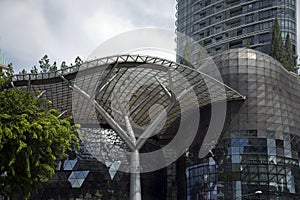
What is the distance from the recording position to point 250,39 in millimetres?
101938

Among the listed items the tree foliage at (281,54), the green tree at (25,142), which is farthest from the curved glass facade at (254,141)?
the green tree at (25,142)

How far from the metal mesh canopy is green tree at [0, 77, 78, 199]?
1713 centimetres

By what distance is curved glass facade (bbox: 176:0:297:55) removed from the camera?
326ft

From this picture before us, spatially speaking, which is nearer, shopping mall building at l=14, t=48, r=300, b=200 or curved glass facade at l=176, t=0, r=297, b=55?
shopping mall building at l=14, t=48, r=300, b=200

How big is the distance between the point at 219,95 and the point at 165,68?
7.97 metres

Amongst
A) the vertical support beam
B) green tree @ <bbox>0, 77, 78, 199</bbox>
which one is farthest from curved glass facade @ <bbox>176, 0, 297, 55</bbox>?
green tree @ <bbox>0, 77, 78, 199</bbox>

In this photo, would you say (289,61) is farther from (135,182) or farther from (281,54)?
(135,182)

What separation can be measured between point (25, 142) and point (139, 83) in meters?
27.4

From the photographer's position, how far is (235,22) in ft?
348

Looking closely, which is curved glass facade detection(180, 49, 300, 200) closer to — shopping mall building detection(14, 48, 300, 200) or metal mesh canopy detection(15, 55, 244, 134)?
shopping mall building detection(14, 48, 300, 200)

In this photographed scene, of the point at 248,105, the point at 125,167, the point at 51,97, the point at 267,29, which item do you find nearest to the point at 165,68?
the point at 248,105

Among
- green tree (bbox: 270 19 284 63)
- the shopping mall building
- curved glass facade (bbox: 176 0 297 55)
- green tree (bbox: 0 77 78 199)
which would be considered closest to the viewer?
green tree (bbox: 0 77 78 199)

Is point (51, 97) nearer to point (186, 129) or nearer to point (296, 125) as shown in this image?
point (186, 129)

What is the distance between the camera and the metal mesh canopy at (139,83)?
4656 centimetres
